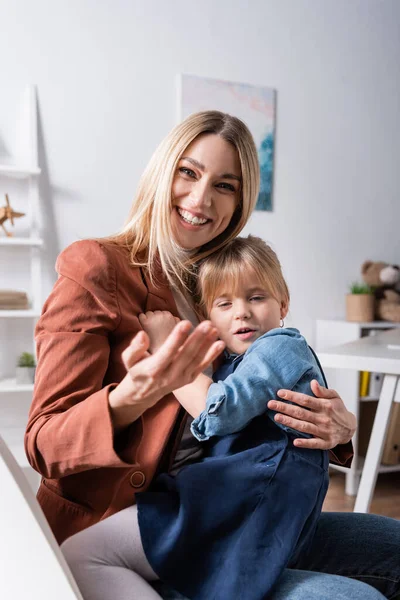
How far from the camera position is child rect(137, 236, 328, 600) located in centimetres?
91

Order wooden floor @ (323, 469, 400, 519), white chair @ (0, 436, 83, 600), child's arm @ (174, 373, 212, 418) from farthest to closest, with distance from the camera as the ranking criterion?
1. wooden floor @ (323, 469, 400, 519)
2. child's arm @ (174, 373, 212, 418)
3. white chair @ (0, 436, 83, 600)

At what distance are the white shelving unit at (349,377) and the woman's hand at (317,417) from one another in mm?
2508

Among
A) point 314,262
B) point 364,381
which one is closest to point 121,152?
point 314,262

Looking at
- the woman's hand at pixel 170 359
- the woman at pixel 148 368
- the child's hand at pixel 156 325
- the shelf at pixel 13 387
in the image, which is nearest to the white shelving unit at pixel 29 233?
the shelf at pixel 13 387

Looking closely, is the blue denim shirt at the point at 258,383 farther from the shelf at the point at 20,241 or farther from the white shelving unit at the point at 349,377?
the white shelving unit at the point at 349,377

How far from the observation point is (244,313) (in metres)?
1.28

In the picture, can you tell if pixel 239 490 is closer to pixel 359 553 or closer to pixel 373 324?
pixel 359 553

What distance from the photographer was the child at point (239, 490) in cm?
91

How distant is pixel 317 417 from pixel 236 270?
1.22 feet

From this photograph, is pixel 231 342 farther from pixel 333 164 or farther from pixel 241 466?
pixel 333 164

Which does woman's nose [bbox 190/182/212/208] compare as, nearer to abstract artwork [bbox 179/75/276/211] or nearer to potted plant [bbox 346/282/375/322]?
abstract artwork [bbox 179/75/276/211]

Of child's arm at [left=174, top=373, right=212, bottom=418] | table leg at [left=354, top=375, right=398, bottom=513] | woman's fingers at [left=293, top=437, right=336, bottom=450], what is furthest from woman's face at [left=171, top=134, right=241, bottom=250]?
table leg at [left=354, top=375, right=398, bottom=513]

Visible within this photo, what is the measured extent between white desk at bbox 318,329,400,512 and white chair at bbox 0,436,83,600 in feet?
4.42

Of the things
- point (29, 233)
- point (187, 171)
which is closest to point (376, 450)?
point (187, 171)
